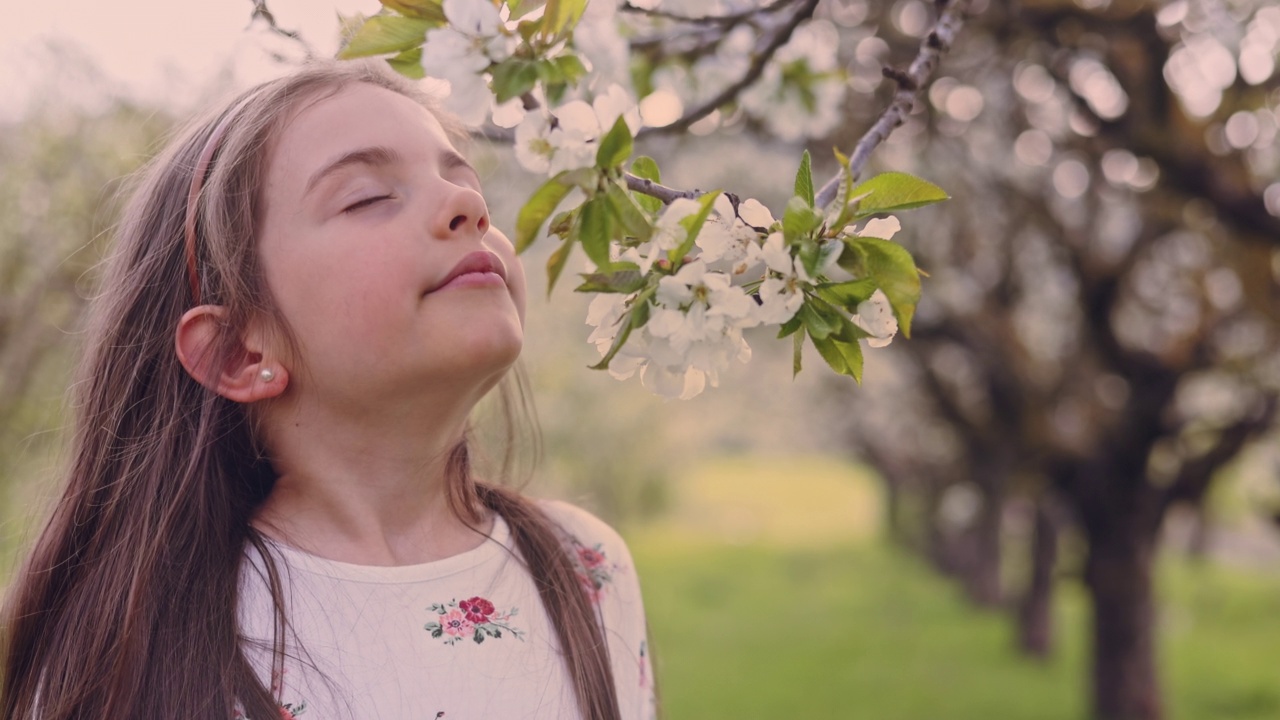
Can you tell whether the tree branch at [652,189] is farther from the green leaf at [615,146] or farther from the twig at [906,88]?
the twig at [906,88]

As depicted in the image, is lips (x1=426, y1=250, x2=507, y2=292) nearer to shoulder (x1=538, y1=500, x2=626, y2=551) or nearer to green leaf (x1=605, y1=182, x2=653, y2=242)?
green leaf (x1=605, y1=182, x2=653, y2=242)

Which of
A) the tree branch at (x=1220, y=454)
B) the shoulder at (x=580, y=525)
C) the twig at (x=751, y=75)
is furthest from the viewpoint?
the tree branch at (x=1220, y=454)

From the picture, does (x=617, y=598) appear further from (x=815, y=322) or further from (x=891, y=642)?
(x=891, y=642)

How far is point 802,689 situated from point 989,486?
2981 millimetres

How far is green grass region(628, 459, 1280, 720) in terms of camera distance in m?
8.66

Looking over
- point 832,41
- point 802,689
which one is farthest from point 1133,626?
point 832,41

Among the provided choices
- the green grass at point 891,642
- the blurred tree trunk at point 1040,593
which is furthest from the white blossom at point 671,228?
the blurred tree trunk at point 1040,593

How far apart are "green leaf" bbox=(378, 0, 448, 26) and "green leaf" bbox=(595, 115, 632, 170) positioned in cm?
24

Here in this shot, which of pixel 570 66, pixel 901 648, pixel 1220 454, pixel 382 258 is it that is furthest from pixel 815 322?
pixel 901 648

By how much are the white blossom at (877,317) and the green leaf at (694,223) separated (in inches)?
7.3

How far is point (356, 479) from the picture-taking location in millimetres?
1504

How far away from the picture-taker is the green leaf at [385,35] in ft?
3.42

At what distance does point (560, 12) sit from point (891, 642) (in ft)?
36.1

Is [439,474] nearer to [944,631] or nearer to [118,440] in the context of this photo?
[118,440]
